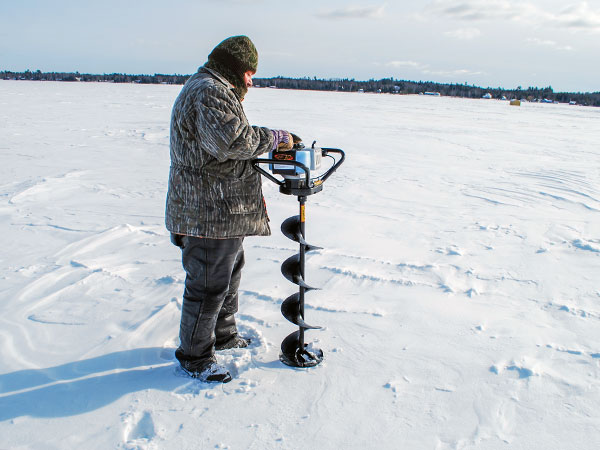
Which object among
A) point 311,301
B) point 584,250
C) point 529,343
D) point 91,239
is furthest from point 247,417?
point 584,250

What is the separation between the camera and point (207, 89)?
1.96 meters

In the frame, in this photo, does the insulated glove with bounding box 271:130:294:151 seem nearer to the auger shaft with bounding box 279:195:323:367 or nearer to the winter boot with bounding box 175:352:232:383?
the auger shaft with bounding box 279:195:323:367

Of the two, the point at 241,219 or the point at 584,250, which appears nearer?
the point at 241,219

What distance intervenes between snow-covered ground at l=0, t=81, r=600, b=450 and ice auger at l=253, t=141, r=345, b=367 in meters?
0.10

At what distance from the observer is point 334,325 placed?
9.78 feet

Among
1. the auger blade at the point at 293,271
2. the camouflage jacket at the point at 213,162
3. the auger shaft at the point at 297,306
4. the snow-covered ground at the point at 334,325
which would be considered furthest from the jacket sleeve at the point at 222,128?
the snow-covered ground at the point at 334,325

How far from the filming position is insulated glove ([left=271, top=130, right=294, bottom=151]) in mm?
2150

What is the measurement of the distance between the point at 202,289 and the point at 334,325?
1058mm

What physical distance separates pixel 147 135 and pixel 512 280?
931 cm

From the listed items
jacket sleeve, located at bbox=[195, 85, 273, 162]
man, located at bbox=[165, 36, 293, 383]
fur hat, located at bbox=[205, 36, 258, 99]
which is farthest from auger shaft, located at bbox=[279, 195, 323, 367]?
fur hat, located at bbox=[205, 36, 258, 99]

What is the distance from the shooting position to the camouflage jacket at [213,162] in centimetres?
194

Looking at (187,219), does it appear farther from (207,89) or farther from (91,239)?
(91,239)

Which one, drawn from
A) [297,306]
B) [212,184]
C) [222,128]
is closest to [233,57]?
[222,128]

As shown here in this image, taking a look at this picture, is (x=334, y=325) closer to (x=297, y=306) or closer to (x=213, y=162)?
(x=297, y=306)
